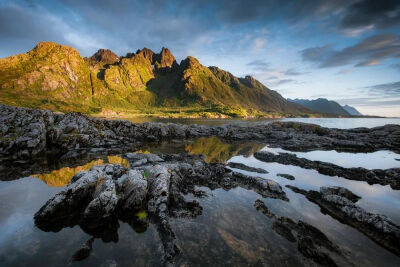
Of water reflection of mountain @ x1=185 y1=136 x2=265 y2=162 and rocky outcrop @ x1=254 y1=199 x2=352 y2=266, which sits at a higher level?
rocky outcrop @ x1=254 y1=199 x2=352 y2=266

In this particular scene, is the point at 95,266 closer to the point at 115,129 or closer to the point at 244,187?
the point at 244,187

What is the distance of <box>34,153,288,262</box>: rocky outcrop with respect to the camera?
1094cm

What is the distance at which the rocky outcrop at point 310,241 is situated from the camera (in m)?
8.92

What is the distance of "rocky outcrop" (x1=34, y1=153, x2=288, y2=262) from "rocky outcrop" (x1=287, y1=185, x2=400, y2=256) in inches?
118

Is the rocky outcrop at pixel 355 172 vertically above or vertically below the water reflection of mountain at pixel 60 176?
above

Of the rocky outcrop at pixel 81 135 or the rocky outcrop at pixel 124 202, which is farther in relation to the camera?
the rocky outcrop at pixel 81 135

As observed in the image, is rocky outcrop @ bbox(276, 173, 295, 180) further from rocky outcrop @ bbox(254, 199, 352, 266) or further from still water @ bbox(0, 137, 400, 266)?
rocky outcrop @ bbox(254, 199, 352, 266)

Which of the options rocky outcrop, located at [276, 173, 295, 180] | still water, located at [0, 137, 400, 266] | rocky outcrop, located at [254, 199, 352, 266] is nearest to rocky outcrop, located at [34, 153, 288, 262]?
still water, located at [0, 137, 400, 266]

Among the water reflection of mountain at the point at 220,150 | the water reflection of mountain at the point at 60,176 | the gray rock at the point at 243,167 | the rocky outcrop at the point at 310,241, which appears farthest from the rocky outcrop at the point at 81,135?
the rocky outcrop at the point at 310,241

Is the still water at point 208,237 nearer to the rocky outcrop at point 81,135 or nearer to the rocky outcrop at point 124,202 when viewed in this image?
the rocky outcrop at point 124,202

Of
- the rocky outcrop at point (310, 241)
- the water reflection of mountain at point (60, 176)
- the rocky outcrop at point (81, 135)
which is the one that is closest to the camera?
the rocky outcrop at point (310, 241)

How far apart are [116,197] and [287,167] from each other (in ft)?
68.5

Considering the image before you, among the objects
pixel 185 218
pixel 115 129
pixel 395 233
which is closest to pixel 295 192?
pixel 395 233

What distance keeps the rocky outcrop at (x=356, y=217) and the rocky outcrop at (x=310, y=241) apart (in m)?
2.78
